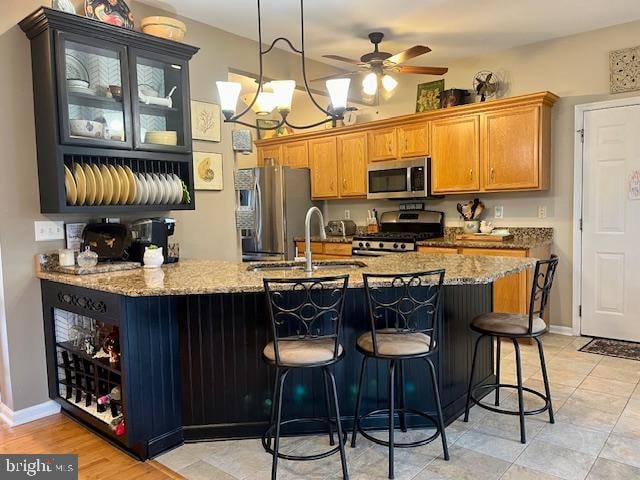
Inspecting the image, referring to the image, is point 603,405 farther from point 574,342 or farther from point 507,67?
point 507,67

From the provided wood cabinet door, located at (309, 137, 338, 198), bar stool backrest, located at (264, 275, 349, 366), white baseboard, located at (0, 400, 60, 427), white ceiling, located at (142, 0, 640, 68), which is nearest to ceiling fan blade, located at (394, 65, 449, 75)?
white ceiling, located at (142, 0, 640, 68)

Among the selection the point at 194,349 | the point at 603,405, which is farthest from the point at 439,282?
the point at 603,405

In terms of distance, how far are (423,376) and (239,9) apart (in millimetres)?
2901

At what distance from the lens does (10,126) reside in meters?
2.69

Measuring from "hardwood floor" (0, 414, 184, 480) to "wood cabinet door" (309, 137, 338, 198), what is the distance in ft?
12.1

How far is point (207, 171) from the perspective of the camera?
3674 mm

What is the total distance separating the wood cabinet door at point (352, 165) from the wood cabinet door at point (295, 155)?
52cm

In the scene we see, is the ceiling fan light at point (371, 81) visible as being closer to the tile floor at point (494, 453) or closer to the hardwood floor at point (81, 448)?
the tile floor at point (494, 453)

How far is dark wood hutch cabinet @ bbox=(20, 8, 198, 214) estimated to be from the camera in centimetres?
262

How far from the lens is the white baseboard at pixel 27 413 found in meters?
2.76

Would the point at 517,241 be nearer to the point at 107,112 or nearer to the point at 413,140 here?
the point at 413,140

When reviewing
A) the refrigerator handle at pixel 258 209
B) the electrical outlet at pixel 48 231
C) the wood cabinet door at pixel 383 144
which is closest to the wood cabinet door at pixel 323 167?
the wood cabinet door at pixel 383 144

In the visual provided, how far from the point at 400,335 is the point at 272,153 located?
4.39 meters

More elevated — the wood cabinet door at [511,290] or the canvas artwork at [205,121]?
the canvas artwork at [205,121]
